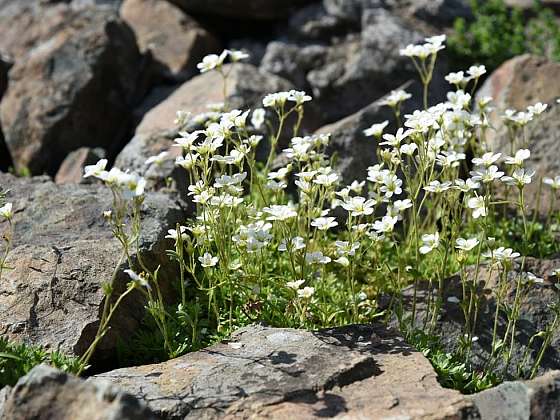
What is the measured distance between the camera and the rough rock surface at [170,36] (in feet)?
28.5

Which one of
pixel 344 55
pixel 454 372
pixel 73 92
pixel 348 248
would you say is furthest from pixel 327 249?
pixel 344 55

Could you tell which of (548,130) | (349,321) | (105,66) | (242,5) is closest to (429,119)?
(349,321)

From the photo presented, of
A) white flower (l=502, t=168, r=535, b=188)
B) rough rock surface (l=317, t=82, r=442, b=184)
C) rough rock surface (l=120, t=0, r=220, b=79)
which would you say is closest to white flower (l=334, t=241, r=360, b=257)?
white flower (l=502, t=168, r=535, b=188)

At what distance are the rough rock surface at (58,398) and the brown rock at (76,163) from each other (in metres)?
3.46

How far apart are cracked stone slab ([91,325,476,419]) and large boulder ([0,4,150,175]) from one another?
379cm

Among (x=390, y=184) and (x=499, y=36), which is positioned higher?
(x=390, y=184)

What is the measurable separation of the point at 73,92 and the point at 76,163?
0.95 metres

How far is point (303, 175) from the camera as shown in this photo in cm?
457

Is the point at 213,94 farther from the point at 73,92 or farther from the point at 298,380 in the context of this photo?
the point at 298,380

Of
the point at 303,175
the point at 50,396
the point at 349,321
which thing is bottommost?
the point at 349,321

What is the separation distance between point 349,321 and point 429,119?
4.07 feet

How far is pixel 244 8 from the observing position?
905 cm

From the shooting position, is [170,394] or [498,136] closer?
[170,394]

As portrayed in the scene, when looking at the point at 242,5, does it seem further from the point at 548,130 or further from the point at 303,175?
the point at 303,175
